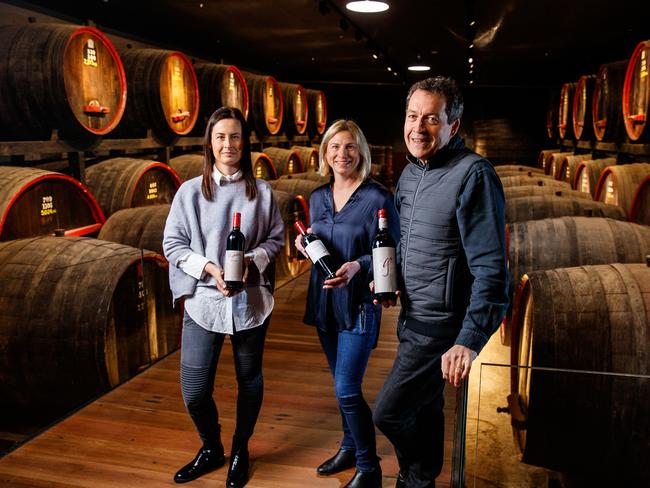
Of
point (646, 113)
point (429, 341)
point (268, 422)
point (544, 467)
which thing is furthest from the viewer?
point (646, 113)

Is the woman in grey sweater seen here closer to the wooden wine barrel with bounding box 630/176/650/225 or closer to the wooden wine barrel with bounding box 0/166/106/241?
the wooden wine barrel with bounding box 0/166/106/241

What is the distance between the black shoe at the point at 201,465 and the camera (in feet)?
7.65

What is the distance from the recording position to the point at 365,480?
7.22 feet

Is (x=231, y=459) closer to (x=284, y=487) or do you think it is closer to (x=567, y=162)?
(x=284, y=487)

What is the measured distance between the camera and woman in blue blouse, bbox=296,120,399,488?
2.20 meters

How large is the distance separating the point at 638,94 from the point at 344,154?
173 inches

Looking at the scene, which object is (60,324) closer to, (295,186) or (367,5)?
(295,186)

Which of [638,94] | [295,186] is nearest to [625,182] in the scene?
[638,94]

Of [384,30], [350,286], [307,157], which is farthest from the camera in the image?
[307,157]

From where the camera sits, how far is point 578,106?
8.65m

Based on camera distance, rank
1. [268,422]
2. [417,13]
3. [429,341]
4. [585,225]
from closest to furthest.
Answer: [429,341] < [268,422] < [585,225] < [417,13]

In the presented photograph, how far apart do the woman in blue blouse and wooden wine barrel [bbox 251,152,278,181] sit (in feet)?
16.2

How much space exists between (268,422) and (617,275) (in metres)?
1.71

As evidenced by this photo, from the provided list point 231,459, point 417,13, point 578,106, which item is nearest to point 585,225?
point 231,459
